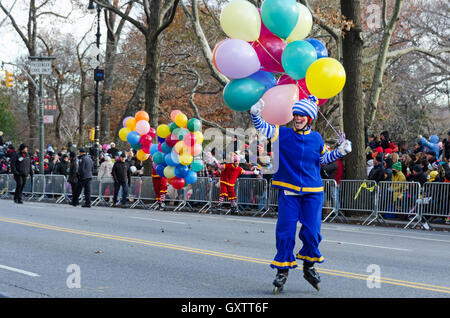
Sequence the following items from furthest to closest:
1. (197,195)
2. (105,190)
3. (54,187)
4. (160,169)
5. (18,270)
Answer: (54,187), (105,190), (197,195), (160,169), (18,270)

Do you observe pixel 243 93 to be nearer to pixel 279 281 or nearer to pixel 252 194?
pixel 279 281

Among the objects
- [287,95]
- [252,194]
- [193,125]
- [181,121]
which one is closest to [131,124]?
[181,121]

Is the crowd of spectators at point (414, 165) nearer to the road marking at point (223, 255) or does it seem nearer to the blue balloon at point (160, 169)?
the blue balloon at point (160, 169)

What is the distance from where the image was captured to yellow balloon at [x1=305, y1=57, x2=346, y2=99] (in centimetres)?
963

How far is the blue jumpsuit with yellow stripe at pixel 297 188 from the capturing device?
7.68m

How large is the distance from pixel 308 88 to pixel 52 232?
6.57 metres

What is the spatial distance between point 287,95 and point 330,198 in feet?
31.4

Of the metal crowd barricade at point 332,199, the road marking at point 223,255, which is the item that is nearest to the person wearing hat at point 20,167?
the road marking at point 223,255

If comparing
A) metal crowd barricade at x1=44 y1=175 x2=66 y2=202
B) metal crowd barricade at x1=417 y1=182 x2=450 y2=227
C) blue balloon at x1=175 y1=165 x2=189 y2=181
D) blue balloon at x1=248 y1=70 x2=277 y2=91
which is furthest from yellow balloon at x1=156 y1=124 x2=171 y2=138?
blue balloon at x1=248 y1=70 x2=277 y2=91

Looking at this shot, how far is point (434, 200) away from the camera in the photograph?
17250mm

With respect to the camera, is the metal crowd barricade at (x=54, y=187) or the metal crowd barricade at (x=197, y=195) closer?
the metal crowd barricade at (x=197, y=195)

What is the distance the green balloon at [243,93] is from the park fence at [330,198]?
325 inches

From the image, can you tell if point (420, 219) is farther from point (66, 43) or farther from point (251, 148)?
point (66, 43)
